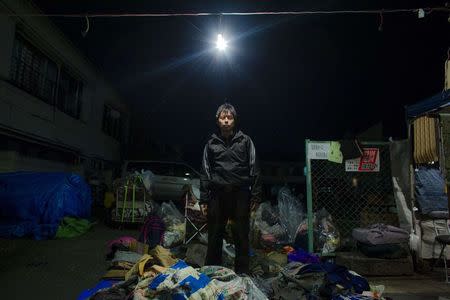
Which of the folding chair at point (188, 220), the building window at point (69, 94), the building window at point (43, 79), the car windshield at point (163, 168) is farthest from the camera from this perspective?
the building window at point (69, 94)

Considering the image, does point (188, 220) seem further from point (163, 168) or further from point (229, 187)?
point (163, 168)

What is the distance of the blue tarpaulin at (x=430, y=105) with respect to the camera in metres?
3.69

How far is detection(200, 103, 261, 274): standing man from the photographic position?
3.85 meters

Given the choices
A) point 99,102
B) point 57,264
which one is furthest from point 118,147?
point 57,264

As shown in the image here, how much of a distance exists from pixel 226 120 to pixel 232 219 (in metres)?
1.28

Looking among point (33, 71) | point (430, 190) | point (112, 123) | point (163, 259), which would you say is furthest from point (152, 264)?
point (112, 123)

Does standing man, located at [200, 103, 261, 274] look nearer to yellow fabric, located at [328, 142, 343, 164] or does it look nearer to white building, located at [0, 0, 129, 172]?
yellow fabric, located at [328, 142, 343, 164]

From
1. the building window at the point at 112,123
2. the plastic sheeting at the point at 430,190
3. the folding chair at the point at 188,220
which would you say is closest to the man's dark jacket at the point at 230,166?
the folding chair at the point at 188,220

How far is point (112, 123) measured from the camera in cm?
1689

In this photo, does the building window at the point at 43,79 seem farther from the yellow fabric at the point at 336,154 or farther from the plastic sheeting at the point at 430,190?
the plastic sheeting at the point at 430,190

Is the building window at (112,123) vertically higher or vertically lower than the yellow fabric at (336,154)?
higher

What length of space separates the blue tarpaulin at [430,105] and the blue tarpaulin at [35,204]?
22.0 ft

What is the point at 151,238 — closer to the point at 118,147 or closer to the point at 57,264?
the point at 57,264

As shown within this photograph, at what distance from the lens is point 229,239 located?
548cm
